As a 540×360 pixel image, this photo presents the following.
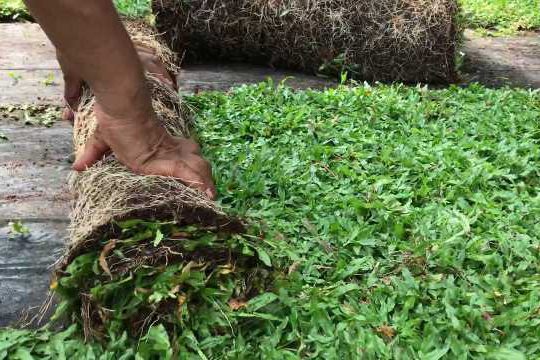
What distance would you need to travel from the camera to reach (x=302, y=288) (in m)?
1.92

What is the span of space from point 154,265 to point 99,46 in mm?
587

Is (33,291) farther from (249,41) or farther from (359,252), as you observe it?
(249,41)

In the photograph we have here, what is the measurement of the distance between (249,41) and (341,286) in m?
2.50

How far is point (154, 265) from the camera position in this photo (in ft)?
5.48

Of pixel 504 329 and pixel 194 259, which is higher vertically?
pixel 194 259

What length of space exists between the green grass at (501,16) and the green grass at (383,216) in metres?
1.64

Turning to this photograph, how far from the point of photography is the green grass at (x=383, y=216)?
5.74ft

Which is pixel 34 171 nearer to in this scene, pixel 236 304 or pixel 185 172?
pixel 185 172

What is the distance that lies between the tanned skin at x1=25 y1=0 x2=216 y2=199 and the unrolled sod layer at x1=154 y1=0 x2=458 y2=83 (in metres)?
2.10

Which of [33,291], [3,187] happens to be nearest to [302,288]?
[33,291]

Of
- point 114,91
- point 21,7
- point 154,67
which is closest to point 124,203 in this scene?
point 114,91

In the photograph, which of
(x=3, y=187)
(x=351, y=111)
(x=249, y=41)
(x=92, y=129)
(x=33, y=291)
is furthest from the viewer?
(x=249, y=41)

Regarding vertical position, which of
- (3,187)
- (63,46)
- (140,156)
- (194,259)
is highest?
(63,46)

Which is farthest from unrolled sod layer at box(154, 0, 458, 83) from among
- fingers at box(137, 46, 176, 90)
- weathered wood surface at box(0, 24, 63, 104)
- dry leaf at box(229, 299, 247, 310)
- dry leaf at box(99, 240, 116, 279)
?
dry leaf at box(99, 240, 116, 279)
